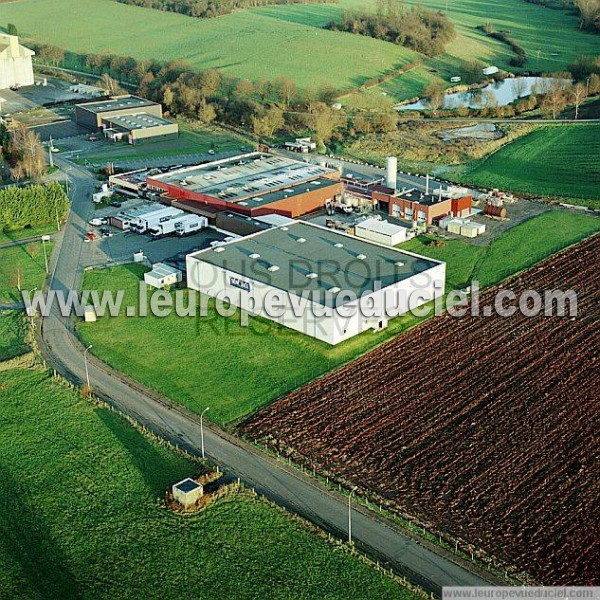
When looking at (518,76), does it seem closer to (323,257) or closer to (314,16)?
(314,16)

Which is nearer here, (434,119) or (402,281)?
(402,281)

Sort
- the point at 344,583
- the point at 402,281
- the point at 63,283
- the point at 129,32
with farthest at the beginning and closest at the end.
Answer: the point at 129,32 < the point at 63,283 < the point at 402,281 < the point at 344,583

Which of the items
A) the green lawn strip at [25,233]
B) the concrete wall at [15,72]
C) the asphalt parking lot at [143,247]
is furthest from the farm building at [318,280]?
the concrete wall at [15,72]

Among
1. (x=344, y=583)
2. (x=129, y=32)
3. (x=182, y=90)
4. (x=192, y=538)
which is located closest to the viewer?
(x=344, y=583)

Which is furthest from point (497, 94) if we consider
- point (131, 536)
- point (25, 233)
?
point (131, 536)

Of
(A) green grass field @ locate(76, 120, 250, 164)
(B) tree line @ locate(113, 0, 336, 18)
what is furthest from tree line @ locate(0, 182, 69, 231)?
(B) tree line @ locate(113, 0, 336, 18)

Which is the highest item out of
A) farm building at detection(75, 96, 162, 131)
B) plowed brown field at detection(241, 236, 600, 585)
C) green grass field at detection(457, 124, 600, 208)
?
farm building at detection(75, 96, 162, 131)

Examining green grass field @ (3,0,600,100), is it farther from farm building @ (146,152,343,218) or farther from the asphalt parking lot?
the asphalt parking lot

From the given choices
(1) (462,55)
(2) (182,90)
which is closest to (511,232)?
(2) (182,90)
